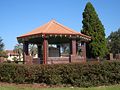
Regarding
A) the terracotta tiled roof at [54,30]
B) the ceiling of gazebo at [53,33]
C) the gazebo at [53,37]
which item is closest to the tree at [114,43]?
the terracotta tiled roof at [54,30]

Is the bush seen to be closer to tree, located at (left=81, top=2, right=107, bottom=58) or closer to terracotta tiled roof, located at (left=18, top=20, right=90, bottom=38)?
terracotta tiled roof, located at (left=18, top=20, right=90, bottom=38)

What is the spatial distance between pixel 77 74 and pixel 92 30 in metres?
17.9

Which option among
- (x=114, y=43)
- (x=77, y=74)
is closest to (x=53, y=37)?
(x=77, y=74)

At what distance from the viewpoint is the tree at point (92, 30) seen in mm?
32188

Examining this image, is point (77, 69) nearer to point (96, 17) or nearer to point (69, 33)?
point (69, 33)

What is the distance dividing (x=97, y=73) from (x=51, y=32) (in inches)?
339

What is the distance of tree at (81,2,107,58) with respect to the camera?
32.2 m

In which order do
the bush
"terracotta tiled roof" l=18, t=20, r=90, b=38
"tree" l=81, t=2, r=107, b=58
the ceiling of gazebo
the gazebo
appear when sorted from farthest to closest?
"tree" l=81, t=2, r=107, b=58
"terracotta tiled roof" l=18, t=20, r=90, b=38
the ceiling of gazebo
the gazebo
the bush

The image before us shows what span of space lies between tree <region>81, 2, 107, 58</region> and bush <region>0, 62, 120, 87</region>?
647 inches

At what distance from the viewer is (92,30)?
32.7 m

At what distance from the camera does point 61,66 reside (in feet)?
51.5

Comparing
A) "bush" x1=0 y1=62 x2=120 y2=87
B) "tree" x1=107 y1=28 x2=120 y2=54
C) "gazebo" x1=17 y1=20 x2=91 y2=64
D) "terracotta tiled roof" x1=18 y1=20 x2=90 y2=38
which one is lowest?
"bush" x1=0 y1=62 x2=120 y2=87

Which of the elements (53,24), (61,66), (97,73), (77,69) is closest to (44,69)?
(61,66)

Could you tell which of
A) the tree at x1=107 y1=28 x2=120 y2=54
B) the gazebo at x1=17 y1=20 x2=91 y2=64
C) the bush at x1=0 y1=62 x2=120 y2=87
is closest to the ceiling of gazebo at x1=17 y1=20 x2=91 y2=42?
the gazebo at x1=17 y1=20 x2=91 y2=64
